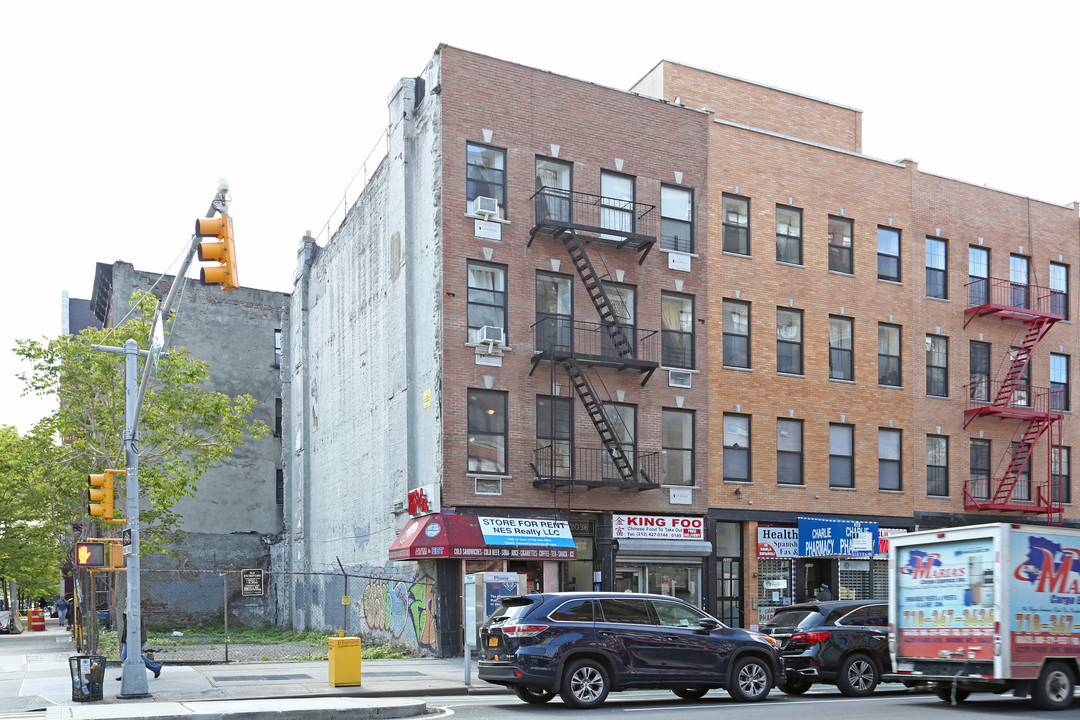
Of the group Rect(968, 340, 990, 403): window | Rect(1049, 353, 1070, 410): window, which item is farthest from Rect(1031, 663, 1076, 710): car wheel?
Rect(1049, 353, 1070, 410): window

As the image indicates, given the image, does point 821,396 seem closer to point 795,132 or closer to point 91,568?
point 795,132

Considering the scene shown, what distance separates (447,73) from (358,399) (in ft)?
37.9

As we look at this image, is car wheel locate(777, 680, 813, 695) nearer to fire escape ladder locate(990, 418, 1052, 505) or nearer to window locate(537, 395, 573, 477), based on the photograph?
window locate(537, 395, 573, 477)

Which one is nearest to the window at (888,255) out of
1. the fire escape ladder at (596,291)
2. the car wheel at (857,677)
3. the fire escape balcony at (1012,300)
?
the fire escape balcony at (1012,300)

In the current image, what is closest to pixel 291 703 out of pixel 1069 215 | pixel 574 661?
pixel 574 661

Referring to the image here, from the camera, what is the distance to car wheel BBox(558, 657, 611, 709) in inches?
628

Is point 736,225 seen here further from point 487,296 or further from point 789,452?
point 487,296

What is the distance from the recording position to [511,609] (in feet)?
55.1

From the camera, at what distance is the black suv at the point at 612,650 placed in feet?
52.5

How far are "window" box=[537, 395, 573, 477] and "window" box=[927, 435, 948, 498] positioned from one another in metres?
12.9

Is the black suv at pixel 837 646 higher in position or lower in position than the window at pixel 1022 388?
lower

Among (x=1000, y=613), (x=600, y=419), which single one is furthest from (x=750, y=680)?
(x=600, y=419)

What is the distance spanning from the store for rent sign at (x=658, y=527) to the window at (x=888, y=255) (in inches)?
413

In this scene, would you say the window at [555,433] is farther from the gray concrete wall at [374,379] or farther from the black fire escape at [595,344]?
the gray concrete wall at [374,379]
